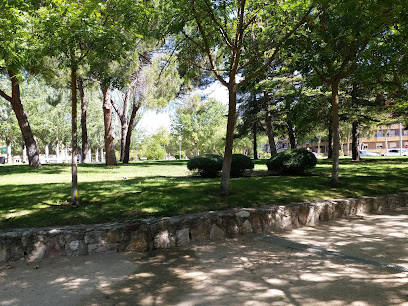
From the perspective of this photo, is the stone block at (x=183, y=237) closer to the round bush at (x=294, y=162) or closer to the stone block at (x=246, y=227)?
the stone block at (x=246, y=227)

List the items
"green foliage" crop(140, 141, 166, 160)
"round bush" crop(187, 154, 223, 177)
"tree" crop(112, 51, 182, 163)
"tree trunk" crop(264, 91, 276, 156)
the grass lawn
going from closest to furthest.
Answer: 1. the grass lawn
2. "round bush" crop(187, 154, 223, 177)
3. "tree" crop(112, 51, 182, 163)
4. "tree trunk" crop(264, 91, 276, 156)
5. "green foliage" crop(140, 141, 166, 160)

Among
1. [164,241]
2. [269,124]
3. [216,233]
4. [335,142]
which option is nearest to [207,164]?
[335,142]

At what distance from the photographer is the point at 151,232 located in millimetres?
4871

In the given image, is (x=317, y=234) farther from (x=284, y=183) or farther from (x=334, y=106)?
(x=334, y=106)

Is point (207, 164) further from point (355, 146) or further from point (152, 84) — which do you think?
point (355, 146)

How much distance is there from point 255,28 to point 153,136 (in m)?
51.9

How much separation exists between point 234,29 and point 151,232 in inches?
214

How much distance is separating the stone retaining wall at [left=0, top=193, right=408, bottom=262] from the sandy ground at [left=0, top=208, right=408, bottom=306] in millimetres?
172

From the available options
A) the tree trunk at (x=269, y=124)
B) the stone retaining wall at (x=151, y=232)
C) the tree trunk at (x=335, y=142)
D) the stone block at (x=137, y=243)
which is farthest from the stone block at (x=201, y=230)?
the tree trunk at (x=269, y=124)

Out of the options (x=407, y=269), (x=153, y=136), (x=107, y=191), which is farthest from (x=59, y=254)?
(x=153, y=136)

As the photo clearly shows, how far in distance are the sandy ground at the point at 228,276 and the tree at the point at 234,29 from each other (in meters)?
2.62

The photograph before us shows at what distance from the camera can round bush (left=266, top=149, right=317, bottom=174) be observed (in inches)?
435

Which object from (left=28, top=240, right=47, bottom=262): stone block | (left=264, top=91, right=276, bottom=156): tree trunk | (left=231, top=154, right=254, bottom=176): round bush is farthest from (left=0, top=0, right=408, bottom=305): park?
(left=264, top=91, right=276, bottom=156): tree trunk

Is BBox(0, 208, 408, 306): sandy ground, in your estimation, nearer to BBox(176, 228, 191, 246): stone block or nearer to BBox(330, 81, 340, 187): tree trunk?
BBox(176, 228, 191, 246): stone block
